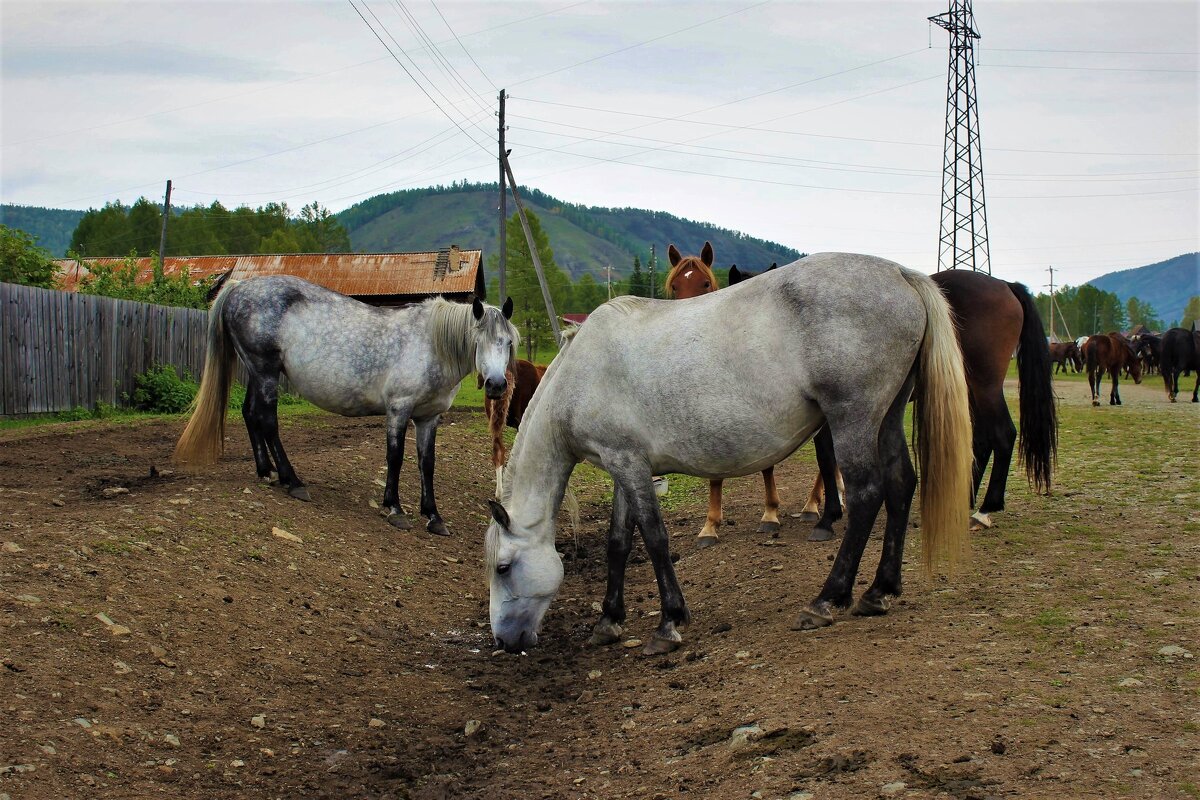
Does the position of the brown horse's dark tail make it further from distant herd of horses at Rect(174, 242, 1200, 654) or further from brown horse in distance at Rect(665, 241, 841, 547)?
distant herd of horses at Rect(174, 242, 1200, 654)

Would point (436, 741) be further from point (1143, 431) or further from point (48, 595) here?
point (1143, 431)

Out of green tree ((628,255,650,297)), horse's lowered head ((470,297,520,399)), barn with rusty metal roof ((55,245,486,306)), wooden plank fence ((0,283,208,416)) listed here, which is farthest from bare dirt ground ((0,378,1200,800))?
green tree ((628,255,650,297))

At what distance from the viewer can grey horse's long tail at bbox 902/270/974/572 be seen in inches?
198

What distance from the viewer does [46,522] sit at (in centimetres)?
632

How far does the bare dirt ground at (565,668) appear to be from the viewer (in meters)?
3.33

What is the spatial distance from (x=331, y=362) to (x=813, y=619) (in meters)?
5.60

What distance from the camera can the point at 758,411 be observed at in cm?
507

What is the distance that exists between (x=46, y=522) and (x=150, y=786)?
3.43 meters

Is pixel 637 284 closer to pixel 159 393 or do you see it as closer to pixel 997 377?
pixel 159 393

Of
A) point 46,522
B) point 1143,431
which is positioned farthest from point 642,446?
point 1143,431

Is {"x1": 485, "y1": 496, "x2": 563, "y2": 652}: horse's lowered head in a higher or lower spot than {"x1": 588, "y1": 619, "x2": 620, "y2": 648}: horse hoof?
higher

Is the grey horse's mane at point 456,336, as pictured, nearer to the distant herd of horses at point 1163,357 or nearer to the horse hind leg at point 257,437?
the horse hind leg at point 257,437

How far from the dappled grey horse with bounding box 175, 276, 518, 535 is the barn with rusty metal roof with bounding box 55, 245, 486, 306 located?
97.0 ft

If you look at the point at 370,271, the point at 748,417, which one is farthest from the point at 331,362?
the point at 370,271
